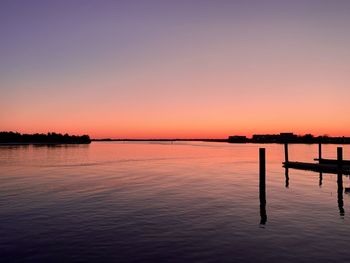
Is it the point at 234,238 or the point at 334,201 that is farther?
the point at 334,201

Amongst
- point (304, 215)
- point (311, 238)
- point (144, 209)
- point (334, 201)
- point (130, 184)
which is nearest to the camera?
point (311, 238)

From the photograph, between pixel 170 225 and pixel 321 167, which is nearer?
pixel 170 225

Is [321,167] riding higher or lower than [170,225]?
higher

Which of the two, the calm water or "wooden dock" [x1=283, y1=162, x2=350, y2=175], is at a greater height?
"wooden dock" [x1=283, y1=162, x2=350, y2=175]

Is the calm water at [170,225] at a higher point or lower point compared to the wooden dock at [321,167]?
lower

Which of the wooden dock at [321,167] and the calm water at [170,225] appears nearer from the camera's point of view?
the calm water at [170,225]

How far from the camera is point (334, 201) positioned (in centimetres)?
2567

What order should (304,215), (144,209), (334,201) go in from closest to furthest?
(304,215) → (144,209) → (334,201)

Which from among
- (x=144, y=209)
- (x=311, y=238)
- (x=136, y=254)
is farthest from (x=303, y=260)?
(x=144, y=209)

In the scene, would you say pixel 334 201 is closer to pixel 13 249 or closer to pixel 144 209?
pixel 144 209

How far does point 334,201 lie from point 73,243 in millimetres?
20289

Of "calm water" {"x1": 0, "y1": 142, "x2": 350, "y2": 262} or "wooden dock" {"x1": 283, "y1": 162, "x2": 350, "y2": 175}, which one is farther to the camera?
"wooden dock" {"x1": 283, "y1": 162, "x2": 350, "y2": 175}

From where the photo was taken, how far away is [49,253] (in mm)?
13359

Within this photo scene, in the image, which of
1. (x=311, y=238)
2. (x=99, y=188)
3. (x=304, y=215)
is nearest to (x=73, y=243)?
(x=311, y=238)
